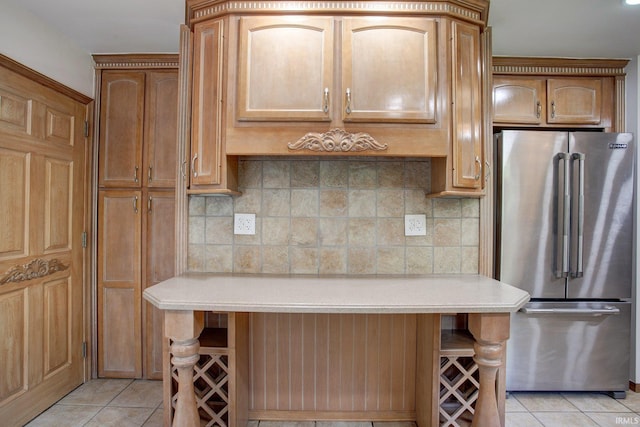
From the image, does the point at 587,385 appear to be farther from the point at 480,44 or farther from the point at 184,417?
the point at 184,417

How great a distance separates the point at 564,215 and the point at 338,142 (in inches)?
63.9

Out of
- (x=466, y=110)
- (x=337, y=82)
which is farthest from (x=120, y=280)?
(x=466, y=110)

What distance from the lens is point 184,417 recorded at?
1.40 metres

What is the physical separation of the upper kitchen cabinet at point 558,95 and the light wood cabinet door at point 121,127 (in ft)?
8.37

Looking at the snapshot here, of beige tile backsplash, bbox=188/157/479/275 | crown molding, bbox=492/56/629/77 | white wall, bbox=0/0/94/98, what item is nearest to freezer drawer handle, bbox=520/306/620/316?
beige tile backsplash, bbox=188/157/479/275

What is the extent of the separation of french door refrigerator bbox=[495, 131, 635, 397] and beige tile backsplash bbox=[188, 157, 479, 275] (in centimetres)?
53

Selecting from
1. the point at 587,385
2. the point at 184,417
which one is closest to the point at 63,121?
the point at 184,417

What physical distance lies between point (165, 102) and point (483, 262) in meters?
2.37

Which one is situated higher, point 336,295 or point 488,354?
point 336,295

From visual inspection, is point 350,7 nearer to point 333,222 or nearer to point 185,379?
point 333,222

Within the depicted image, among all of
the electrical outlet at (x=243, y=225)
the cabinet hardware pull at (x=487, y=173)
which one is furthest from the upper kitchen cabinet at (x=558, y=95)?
the electrical outlet at (x=243, y=225)

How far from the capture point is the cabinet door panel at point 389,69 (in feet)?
5.42

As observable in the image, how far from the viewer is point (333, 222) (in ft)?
6.34

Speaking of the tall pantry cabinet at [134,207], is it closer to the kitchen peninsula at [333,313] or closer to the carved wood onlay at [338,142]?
the kitchen peninsula at [333,313]
